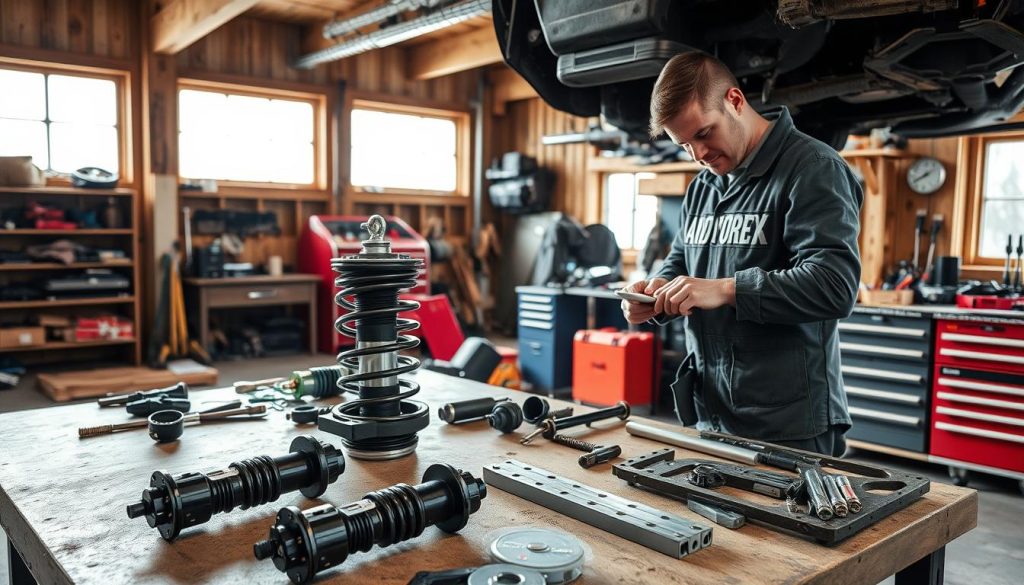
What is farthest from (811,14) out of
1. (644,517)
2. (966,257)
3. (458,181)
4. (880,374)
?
(458,181)

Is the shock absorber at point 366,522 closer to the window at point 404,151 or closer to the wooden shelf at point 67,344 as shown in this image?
the wooden shelf at point 67,344

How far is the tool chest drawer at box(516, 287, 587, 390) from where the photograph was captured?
16.8 feet

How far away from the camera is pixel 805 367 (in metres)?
1.49

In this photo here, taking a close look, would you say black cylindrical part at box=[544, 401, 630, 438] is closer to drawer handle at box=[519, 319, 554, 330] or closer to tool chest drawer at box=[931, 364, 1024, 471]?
tool chest drawer at box=[931, 364, 1024, 471]

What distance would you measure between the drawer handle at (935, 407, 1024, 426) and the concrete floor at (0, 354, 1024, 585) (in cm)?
31

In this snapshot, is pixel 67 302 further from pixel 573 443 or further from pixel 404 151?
pixel 573 443

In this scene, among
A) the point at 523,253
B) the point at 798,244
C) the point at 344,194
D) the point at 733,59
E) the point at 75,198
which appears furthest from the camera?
the point at 523,253

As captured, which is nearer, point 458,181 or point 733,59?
point 733,59

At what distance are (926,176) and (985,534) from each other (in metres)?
2.33

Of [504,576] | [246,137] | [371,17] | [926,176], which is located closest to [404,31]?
[371,17]

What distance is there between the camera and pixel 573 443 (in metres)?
1.33

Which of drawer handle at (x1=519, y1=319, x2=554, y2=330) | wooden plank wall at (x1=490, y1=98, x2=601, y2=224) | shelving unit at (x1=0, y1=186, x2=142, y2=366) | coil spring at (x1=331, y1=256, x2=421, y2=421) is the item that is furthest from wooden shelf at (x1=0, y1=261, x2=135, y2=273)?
coil spring at (x1=331, y1=256, x2=421, y2=421)

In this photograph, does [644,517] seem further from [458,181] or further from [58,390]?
[458,181]

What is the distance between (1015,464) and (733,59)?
2466mm
